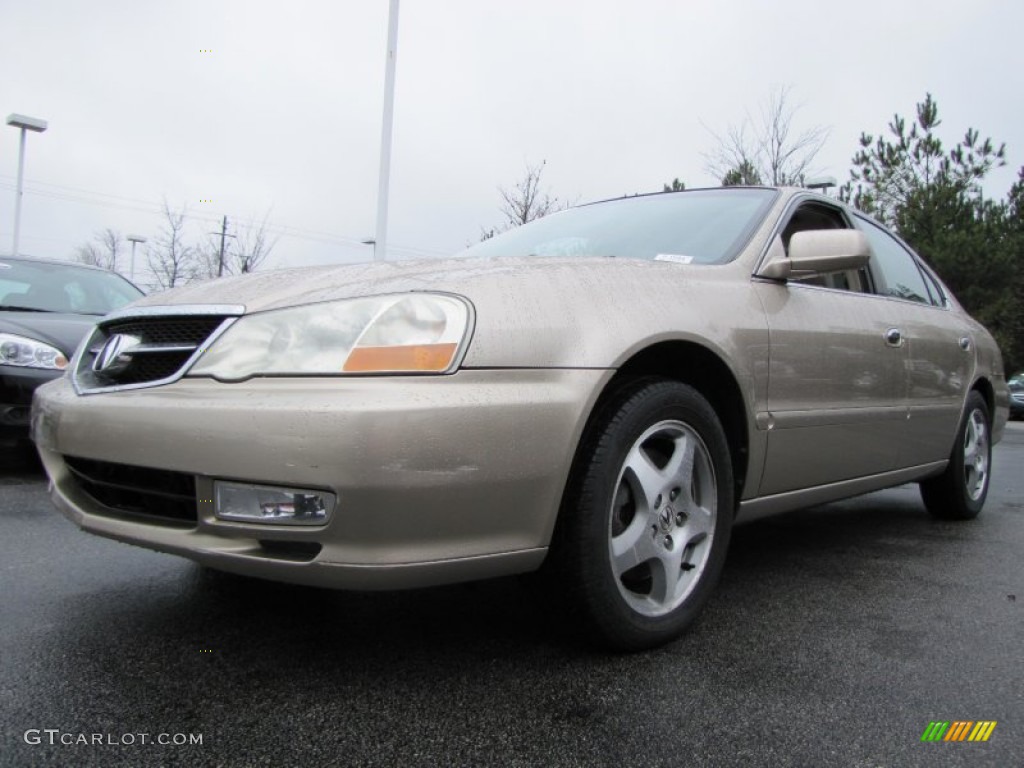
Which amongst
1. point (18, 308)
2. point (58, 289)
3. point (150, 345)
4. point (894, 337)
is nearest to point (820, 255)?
point (894, 337)

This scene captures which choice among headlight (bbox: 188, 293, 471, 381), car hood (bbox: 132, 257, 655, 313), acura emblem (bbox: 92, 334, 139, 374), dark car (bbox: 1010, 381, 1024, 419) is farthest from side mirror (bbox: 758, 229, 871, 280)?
dark car (bbox: 1010, 381, 1024, 419)

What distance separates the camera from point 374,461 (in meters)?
1.60

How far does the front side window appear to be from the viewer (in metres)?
3.53

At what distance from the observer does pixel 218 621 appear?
2.24 m

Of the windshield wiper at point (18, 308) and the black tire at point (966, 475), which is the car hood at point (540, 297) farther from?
the windshield wiper at point (18, 308)

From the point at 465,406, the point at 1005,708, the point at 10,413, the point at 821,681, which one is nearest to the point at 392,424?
the point at 465,406

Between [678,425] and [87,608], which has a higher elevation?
[678,425]

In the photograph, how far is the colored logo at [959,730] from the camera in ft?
5.59

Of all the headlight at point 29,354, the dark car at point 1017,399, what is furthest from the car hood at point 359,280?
the dark car at point 1017,399

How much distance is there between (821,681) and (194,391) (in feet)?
5.54

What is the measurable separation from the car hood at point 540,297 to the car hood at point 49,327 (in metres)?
2.57

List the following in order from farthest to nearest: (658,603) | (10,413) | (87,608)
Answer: (10,413), (87,608), (658,603)

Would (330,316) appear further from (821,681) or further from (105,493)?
(821,681)

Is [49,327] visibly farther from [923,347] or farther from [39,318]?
[923,347]
